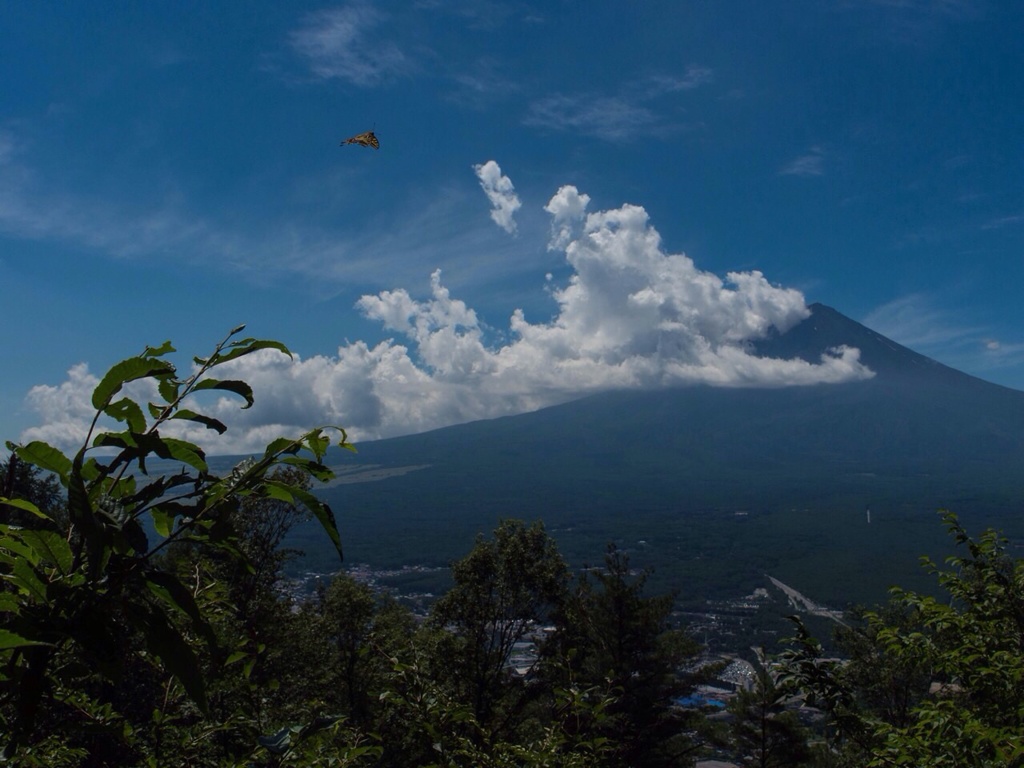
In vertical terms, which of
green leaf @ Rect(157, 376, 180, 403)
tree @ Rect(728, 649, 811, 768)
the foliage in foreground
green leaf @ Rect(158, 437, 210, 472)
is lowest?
tree @ Rect(728, 649, 811, 768)

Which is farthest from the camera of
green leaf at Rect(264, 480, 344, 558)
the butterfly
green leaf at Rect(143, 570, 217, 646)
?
the butterfly

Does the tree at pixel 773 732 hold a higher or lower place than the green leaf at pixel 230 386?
lower

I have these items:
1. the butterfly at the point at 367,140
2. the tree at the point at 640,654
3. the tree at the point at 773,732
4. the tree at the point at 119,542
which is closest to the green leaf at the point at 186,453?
the tree at the point at 119,542

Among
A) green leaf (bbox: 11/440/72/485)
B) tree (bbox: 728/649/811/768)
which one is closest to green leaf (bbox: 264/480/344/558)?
green leaf (bbox: 11/440/72/485)

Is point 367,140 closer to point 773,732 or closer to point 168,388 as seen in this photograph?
point 168,388

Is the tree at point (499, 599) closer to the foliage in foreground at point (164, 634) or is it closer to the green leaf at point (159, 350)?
the foliage in foreground at point (164, 634)

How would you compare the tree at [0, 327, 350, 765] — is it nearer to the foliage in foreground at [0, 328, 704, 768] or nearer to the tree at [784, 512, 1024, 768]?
the foliage in foreground at [0, 328, 704, 768]

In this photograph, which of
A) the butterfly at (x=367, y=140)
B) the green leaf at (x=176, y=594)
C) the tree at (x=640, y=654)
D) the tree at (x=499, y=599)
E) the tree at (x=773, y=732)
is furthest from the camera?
the tree at (x=773, y=732)

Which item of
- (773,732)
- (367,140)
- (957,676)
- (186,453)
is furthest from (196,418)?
(773,732)
